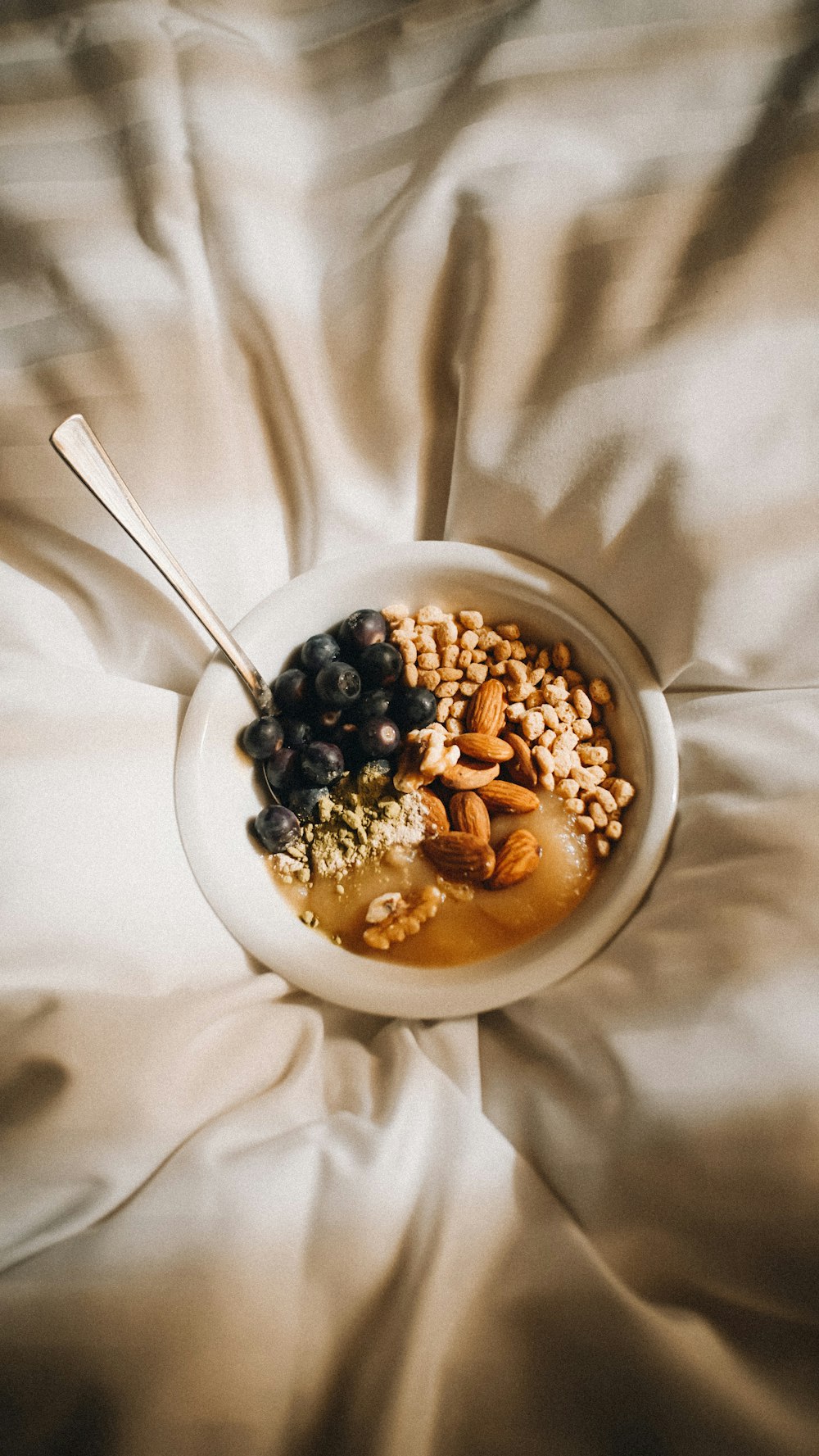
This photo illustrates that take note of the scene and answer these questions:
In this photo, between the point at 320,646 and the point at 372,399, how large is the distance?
0.78 ft

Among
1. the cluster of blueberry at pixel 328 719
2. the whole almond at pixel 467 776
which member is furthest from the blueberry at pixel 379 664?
the whole almond at pixel 467 776

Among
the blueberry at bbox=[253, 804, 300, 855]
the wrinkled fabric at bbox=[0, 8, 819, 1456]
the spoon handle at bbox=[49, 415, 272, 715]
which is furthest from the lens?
the blueberry at bbox=[253, 804, 300, 855]

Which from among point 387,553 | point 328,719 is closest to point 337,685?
point 328,719

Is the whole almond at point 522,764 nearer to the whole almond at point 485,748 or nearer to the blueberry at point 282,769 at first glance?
the whole almond at point 485,748

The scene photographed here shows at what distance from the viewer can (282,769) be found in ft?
2.27

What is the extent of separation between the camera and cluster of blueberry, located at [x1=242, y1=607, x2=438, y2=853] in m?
0.69

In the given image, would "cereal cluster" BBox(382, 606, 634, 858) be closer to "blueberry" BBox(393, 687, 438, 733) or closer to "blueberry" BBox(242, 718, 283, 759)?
"blueberry" BBox(393, 687, 438, 733)

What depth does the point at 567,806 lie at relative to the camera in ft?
2.18

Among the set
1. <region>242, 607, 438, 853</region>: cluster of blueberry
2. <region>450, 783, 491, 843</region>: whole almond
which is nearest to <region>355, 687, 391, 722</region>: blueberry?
<region>242, 607, 438, 853</region>: cluster of blueberry

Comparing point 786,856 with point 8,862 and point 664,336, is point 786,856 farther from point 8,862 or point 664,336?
point 8,862

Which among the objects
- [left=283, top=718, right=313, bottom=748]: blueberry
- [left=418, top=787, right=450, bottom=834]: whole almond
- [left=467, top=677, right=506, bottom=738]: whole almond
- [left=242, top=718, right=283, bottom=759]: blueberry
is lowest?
[left=418, top=787, right=450, bottom=834]: whole almond

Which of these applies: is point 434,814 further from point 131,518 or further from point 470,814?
point 131,518

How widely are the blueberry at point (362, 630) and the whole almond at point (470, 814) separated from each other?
170 mm

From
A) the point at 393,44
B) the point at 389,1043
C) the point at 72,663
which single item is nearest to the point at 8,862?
the point at 72,663
